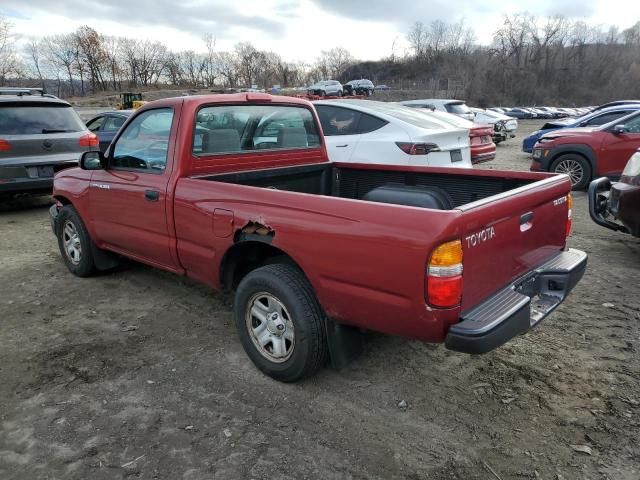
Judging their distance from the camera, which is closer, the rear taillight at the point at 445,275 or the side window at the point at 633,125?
the rear taillight at the point at 445,275

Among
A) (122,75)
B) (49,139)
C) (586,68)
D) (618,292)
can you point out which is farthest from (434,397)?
(586,68)

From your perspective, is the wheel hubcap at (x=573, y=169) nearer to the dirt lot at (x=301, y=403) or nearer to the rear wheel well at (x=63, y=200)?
the dirt lot at (x=301, y=403)

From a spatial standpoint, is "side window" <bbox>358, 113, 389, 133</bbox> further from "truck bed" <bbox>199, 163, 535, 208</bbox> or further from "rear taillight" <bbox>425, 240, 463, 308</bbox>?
"rear taillight" <bbox>425, 240, 463, 308</bbox>

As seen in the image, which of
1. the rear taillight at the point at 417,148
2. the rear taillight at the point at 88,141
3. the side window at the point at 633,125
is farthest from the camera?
the side window at the point at 633,125

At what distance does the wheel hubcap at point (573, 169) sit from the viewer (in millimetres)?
9484

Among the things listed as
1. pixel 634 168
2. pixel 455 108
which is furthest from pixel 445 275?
pixel 455 108

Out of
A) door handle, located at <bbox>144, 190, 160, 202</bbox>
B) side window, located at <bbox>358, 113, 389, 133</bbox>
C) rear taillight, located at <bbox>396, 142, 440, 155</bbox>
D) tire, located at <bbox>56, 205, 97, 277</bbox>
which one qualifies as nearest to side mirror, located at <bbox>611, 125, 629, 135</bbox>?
rear taillight, located at <bbox>396, 142, 440, 155</bbox>

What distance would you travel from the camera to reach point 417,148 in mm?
6625

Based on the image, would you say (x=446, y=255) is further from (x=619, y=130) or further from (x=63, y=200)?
(x=619, y=130)

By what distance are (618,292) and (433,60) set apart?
10188 cm

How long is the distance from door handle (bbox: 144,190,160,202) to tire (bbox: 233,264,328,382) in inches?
42.7

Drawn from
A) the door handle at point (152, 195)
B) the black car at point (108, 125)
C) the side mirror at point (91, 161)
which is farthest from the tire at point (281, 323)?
the black car at point (108, 125)

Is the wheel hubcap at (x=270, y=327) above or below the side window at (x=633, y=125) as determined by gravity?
below

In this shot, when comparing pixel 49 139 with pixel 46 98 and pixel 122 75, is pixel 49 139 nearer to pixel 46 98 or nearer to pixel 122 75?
pixel 46 98
